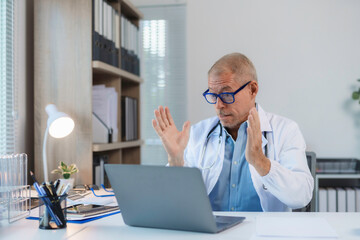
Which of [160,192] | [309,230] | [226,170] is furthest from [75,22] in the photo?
[309,230]

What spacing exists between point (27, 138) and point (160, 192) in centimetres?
156

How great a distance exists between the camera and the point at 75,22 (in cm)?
249

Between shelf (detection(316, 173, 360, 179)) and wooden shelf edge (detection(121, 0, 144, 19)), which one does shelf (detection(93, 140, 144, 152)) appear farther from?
shelf (detection(316, 173, 360, 179))

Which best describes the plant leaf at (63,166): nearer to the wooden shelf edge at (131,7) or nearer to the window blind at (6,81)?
the window blind at (6,81)

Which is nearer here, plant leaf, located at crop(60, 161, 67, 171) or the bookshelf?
plant leaf, located at crop(60, 161, 67, 171)

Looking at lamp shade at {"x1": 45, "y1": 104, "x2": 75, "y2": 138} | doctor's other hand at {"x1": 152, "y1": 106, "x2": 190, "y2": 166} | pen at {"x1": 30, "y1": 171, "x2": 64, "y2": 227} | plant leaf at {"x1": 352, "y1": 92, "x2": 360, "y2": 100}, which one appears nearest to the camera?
pen at {"x1": 30, "y1": 171, "x2": 64, "y2": 227}

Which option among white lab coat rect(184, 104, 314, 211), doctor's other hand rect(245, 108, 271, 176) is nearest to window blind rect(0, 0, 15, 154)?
white lab coat rect(184, 104, 314, 211)

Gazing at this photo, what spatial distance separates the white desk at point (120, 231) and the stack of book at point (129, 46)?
172 centimetres

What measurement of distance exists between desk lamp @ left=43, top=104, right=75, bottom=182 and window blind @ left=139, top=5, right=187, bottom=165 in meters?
1.53

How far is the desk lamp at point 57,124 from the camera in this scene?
7.38 feet

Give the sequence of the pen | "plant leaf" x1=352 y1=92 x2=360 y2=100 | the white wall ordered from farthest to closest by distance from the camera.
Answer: the white wall, "plant leaf" x1=352 y1=92 x2=360 y2=100, the pen

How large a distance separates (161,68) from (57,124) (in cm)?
167

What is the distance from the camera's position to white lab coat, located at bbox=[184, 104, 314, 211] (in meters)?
1.70

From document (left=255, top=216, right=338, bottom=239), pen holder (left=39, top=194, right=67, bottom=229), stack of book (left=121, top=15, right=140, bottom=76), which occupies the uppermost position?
stack of book (left=121, top=15, right=140, bottom=76)
